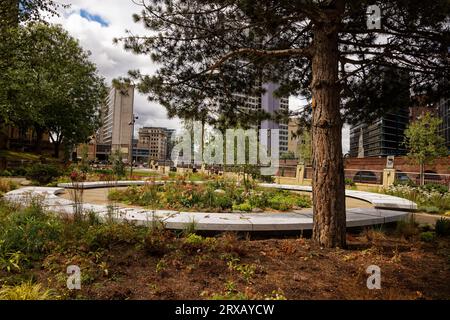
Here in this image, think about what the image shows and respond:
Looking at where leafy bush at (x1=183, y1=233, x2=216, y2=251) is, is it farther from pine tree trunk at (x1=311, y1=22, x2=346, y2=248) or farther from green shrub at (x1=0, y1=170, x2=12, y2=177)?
green shrub at (x1=0, y1=170, x2=12, y2=177)

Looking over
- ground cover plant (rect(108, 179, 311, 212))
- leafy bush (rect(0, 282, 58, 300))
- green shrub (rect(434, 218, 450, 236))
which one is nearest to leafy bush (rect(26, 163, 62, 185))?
ground cover plant (rect(108, 179, 311, 212))

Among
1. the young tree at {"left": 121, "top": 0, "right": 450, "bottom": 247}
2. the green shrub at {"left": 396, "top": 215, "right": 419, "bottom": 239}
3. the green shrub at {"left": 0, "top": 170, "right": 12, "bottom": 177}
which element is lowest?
the green shrub at {"left": 396, "top": 215, "right": 419, "bottom": 239}

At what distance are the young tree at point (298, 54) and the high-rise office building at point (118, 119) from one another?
A: 122cm

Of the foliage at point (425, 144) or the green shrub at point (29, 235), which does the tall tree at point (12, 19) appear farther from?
the foliage at point (425, 144)

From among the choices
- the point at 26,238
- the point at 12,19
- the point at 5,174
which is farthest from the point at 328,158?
the point at 5,174

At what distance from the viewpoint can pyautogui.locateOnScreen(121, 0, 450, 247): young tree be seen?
4.20 meters

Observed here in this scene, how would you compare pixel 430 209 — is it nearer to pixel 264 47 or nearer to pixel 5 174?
pixel 264 47

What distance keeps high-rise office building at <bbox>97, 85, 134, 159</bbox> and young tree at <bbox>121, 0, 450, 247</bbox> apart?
1222 mm

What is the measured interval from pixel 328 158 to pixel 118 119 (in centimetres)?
8476

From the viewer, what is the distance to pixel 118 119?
81188mm

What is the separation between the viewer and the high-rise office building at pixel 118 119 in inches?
261

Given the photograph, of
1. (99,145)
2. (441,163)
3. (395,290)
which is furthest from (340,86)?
(99,145)
